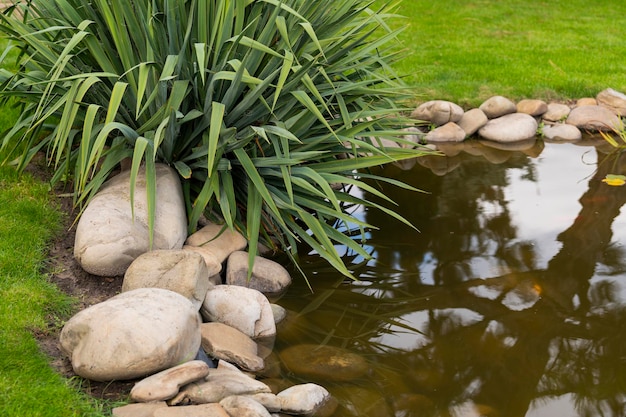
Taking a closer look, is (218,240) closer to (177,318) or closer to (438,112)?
(177,318)

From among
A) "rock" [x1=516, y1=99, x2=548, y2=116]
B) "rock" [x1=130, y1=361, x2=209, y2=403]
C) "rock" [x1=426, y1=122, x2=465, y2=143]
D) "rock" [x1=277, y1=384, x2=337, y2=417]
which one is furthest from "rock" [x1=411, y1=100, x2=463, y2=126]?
"rock" [x1=130, y1=361, x2=209, y2=403]

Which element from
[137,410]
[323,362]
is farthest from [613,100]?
[137,410]

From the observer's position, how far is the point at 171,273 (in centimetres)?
420

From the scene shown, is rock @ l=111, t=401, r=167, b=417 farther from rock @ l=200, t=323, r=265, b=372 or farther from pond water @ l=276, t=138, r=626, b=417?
pond water @ l=276, t=138, r=626, b=417

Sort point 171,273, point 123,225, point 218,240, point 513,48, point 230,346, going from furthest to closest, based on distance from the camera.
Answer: point 513,48 < point 218,240 < point 123,225 < point 171,273 < point 230,346

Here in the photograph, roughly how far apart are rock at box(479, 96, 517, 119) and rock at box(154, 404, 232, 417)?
18.0 feet

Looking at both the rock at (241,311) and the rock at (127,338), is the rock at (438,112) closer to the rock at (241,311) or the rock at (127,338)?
the rock at (241,311)

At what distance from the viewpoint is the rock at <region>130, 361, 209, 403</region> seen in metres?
3.39

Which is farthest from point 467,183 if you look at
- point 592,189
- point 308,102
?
point 308,102

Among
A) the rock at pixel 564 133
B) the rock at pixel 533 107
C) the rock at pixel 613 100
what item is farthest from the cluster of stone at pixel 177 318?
the rock at pixel 613 100

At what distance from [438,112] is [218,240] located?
367 centimetres

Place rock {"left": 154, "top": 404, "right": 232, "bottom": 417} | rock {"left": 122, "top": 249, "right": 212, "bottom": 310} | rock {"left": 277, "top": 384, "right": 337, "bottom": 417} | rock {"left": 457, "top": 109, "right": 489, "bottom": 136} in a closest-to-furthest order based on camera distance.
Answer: rock {"left": 154, "top": 404, "right": 232, "bottom": 417}
rock {"left": 277, "top": 384, "right": 337, "bottom": 417}
rock {"left": 122, "top": 249, "right": 212, "bottom": 310}
rock {"left": 457, "top": 109, "right": 489, "bottom": 136}

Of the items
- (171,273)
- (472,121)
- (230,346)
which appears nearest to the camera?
(230,346)

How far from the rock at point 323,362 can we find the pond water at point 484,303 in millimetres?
44
